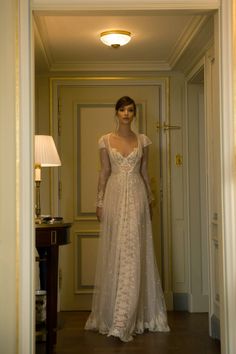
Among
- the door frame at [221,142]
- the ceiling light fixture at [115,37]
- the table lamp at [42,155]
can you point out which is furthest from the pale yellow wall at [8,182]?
the ceiling light fixture at [115,37]

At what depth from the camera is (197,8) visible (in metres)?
3.05

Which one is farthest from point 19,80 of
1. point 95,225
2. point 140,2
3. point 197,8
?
point 95,225

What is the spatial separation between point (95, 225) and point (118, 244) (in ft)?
3.59

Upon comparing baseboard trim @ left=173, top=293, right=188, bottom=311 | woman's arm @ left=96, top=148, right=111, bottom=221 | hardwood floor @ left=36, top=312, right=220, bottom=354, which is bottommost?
hardwood floor @ left=36, top=312, right=220, bottom=354

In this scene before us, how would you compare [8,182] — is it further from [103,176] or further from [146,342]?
[146,342]

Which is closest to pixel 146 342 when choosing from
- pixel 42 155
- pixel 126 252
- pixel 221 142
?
pixel 126 252

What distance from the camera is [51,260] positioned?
3.69 meters

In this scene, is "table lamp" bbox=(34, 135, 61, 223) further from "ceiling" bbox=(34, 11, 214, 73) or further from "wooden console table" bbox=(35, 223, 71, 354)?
"ceiling" bbox=(34, 11, 214, 73)

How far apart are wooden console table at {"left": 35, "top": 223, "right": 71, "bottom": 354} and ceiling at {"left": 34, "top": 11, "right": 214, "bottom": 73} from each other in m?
1.32

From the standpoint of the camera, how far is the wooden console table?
3.55m

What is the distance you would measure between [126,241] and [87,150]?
1363mm

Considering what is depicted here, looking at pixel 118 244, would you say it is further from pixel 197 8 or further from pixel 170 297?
pixel 197 8

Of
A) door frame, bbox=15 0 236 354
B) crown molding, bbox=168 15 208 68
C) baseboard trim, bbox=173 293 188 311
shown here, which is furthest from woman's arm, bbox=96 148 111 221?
door frame, bbox=15 0 236 354

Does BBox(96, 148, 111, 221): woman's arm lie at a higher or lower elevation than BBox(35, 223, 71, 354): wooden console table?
higher
